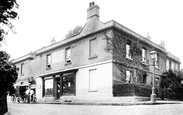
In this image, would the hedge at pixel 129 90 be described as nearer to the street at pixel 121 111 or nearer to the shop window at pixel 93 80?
the shop window at pixel 93 80

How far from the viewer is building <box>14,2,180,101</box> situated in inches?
781

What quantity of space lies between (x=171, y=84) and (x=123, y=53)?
8303mm

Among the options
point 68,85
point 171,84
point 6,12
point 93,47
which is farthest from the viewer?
point 171,84

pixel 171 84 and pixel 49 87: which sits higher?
pixel 171 84

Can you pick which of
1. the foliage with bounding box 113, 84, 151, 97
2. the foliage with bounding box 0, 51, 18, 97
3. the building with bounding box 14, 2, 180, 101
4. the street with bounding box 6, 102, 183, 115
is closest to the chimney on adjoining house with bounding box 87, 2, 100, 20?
the building with bounding box 14, 2, 180, 101

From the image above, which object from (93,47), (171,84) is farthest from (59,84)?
(171,84)

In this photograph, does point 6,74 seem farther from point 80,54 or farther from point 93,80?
point 80,54

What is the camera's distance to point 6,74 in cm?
1147

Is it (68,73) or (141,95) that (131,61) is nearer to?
(141,95)

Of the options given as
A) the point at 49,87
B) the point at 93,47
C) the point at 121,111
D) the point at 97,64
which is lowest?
the point at 121,111

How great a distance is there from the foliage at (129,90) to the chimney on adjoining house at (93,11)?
24.2 feet

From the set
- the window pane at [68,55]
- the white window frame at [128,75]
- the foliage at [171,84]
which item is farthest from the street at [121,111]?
the foliage at [171,84]

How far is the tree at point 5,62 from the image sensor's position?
10.5 meters

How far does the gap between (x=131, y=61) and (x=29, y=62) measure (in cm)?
1871
